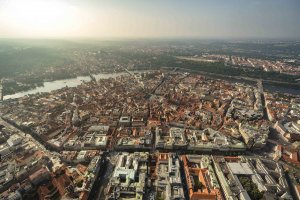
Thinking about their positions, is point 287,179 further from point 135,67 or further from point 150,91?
point 135,67

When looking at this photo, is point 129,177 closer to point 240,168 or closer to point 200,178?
point 200,178

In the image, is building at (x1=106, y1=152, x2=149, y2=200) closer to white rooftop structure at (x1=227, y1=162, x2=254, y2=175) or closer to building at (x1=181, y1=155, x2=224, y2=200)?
building at (x1=181, y1=155, x2=224, y2=200)

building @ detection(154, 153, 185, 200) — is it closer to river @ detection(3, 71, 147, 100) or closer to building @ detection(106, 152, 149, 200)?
building @ detection(106, 152, 149, 200)

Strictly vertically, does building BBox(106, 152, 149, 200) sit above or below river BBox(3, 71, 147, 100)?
below

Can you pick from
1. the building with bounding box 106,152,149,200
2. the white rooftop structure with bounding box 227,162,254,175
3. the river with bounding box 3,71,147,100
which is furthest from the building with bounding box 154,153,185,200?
the river with bounding box 3,71,147,100

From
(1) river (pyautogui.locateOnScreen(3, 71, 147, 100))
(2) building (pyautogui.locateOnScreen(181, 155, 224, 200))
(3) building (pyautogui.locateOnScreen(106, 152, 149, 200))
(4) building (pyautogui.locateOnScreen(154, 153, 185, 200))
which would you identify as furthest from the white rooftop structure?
(1) river (pyautogui.locateOnScreen(3, 71, 147, 100))

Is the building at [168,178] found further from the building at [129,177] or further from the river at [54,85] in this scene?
the river at [54,85]

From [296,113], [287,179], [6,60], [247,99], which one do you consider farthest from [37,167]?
[6,60]

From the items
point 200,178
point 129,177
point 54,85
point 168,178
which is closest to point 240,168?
point 200,178

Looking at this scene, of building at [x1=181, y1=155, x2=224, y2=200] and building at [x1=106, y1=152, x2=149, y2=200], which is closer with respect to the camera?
building at [x1=181, y1=155, x2=224, y2=200]

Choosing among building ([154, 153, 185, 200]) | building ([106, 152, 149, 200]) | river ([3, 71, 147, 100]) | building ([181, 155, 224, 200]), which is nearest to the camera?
building ([181, 155, 224, 200])

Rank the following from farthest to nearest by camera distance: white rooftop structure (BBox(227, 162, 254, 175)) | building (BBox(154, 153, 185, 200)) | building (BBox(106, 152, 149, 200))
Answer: white rooftop structure (BBox(227, 162, 254, 175)) → building (BBox(154, 153, 185, 200)) → building (BBox(106, 152, 149, 200))
